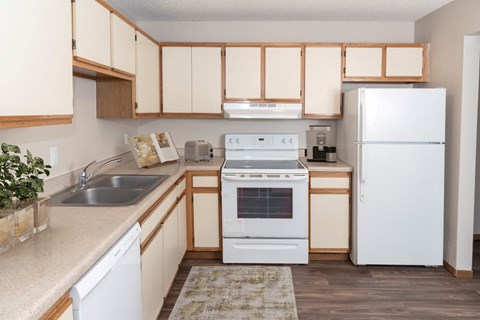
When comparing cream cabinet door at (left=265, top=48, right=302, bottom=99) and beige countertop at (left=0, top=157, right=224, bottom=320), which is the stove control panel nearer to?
cream cabinet door at (left=265, top=48, right=302, bottom=99)

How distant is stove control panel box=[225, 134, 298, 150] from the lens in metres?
4.61

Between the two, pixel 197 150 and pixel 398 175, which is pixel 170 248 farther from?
pixel 398 175

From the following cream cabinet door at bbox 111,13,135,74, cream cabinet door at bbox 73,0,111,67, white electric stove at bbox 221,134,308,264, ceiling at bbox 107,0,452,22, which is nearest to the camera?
cream cabinet door at bbox 73,0,111,67

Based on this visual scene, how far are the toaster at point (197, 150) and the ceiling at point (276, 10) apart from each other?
1.23 m

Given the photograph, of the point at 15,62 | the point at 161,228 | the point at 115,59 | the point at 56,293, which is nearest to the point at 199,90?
the point at 115,59

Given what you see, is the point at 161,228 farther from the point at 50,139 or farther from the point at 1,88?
the point at 1,88

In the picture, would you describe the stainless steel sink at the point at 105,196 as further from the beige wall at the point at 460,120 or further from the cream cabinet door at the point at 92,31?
the beige wall at the point at 460,120

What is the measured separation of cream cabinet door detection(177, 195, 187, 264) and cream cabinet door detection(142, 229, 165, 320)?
0.72m

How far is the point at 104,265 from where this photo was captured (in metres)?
1.65

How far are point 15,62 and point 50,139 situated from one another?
122cm

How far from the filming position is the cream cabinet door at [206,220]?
4.11m

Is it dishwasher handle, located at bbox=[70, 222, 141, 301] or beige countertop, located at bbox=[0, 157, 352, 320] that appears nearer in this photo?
beige countertop, located at bbox=[0, 157, 352, 320]

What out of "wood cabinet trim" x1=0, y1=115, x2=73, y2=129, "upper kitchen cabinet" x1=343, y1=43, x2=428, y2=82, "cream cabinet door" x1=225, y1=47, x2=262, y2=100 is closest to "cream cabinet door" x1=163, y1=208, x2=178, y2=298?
"wood cabinet trim" x1=0, y1=115, x2=73, y2=129

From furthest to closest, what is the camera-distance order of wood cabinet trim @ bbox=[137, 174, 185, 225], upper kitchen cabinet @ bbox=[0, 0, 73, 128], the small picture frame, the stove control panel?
the stove control panel
the small picture frame
wood cabinet trim @ bbox=[137, 174, 185, 225]
upper kitchen cabinet @ bbox=[0, 0, 73, 128]
